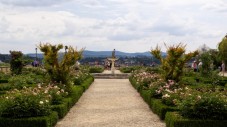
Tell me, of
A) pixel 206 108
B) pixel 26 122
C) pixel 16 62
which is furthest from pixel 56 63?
pixel 16 62

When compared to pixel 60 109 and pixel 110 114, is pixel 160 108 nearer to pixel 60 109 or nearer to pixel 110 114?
pixel 110 114

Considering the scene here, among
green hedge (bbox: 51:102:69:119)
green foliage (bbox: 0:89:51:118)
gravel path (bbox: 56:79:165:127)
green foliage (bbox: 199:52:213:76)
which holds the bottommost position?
gravel path (bbox: 56:79:165:127)

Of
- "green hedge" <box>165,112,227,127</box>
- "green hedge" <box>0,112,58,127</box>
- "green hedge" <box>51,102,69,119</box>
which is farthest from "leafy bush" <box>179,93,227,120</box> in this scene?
"green hedge" <box>51,102,69,119</box>

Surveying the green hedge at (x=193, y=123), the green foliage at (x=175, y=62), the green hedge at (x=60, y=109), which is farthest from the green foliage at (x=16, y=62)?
the green hedge at (x=193, y=123)

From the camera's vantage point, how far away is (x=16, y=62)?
26266 millimetres

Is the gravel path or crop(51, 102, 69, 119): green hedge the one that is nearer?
the gravel path

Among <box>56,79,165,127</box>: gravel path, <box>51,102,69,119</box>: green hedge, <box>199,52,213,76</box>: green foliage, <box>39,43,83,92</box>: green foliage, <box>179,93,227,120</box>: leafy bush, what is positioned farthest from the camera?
<box>199,52,213,76</box>: green foliage

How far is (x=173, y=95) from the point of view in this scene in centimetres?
1234

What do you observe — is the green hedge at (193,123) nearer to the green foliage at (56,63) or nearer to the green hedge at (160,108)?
the green hedge at (160,108)

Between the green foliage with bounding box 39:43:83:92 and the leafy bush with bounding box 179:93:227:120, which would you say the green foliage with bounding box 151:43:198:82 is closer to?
the green foliage with bounding box 39:43:83:92

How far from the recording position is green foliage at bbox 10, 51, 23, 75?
86.1ft

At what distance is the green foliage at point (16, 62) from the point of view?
26.2m

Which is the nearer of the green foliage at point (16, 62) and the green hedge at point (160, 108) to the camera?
the green hedge at point (160, 108)

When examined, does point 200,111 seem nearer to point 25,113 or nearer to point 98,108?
point 25,113
